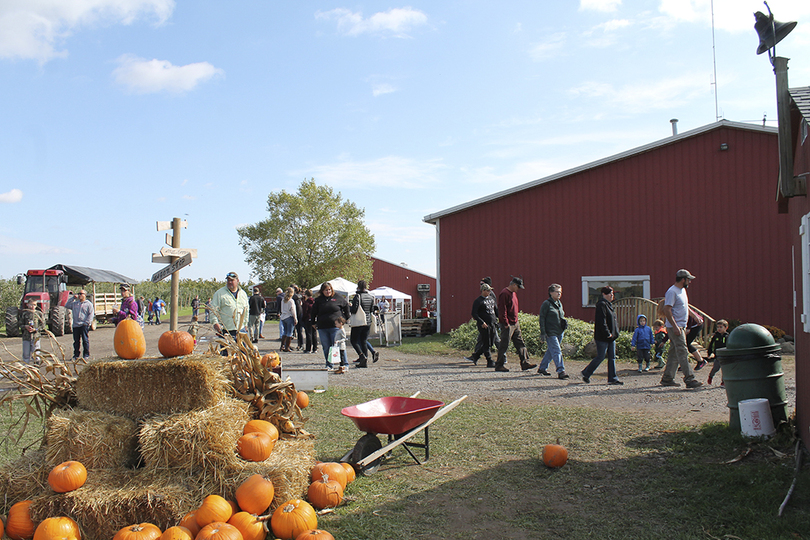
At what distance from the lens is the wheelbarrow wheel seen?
4.93 meters

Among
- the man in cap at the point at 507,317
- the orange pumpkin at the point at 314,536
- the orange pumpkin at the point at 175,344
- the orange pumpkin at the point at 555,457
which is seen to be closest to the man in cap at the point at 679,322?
the man in cap at the point at 507,317

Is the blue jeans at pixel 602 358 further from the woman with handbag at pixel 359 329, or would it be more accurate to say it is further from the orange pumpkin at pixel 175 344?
the orange pumpkin at pixel 175 344

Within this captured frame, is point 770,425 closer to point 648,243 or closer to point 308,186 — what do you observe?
point 648,243

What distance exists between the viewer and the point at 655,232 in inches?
672

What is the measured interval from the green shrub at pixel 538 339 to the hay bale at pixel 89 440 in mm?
11022

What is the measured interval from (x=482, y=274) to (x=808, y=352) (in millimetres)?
14012

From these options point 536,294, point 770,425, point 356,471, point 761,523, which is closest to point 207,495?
point 356,471

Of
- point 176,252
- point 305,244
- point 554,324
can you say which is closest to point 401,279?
point 305,244

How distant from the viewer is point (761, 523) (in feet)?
12.3

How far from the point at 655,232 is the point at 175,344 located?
15760 millimetres

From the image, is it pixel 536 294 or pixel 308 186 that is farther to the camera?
pixel 308 186

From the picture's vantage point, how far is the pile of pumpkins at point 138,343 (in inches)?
180

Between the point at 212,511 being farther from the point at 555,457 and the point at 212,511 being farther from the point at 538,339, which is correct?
the point at 538,339

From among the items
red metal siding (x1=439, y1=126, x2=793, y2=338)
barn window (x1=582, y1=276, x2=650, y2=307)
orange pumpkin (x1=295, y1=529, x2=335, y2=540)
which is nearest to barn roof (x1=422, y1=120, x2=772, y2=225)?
red metal siding (x1=439, y1=126, x2=793, y2=338)
